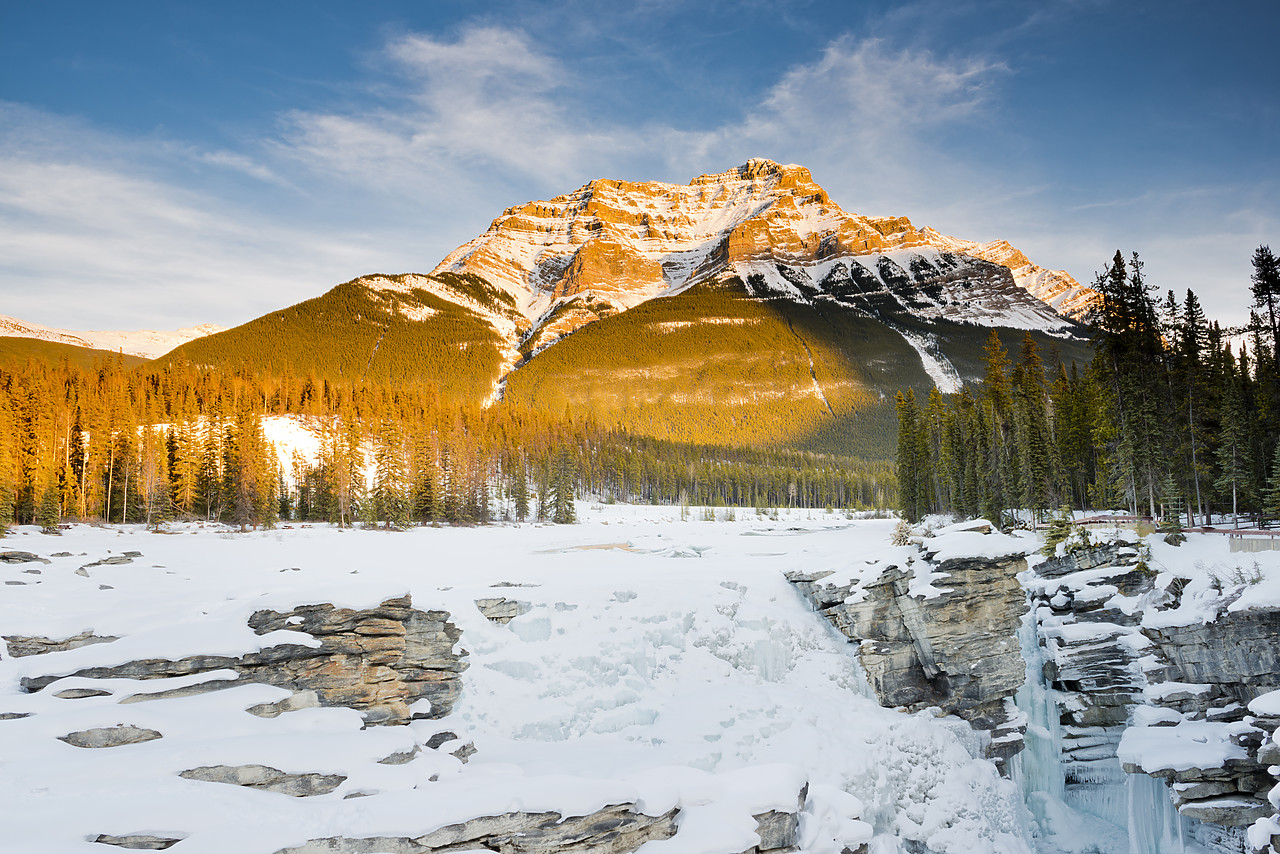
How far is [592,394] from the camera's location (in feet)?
641

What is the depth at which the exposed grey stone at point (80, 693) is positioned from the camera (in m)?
12.3

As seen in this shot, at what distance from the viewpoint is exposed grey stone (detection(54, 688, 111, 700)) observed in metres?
12.3

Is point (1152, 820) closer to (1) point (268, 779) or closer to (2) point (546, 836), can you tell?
(2) point (546, 836)

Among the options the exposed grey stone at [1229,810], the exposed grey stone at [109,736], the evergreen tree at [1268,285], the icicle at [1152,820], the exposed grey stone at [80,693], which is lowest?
the icicle at [1152,820]

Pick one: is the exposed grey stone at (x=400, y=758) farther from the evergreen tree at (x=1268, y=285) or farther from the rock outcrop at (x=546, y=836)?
the evergreen tree at (x=1268, y=285)

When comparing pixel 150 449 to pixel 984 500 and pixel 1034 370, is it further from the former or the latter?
pixel 1034 370

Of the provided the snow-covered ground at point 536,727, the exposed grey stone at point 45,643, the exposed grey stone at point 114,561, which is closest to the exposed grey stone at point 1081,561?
the snow-covered ground at point 536,727

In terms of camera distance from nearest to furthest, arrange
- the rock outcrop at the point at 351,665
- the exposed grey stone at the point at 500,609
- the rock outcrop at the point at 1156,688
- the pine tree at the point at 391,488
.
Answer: the rock outcrop at the point at 351,665
the rock outcrop at the point at 1156,688
the exposed grey stone at the point at 500,609
the pine tree at the point at 391,488

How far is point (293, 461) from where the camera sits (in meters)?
76.8

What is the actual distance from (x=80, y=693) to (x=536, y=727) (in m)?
9.35

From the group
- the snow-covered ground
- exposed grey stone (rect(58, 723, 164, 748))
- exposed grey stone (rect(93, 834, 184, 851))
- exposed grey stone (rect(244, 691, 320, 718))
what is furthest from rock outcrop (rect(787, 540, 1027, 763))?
exposed grey stone (rect(58, 723, 164, 748))

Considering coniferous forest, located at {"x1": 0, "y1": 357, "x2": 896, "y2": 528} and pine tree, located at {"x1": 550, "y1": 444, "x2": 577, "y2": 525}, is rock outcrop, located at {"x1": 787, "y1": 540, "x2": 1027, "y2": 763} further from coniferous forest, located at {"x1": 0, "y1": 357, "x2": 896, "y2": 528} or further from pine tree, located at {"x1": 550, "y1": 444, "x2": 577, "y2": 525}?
pine tree, located at {"x1": 550, "y1": 444, "x2": 577, "y2": 525}

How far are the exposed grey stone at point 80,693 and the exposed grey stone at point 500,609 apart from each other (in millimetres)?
9085

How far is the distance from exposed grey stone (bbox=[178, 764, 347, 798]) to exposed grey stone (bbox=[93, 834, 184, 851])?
1.43 meters
